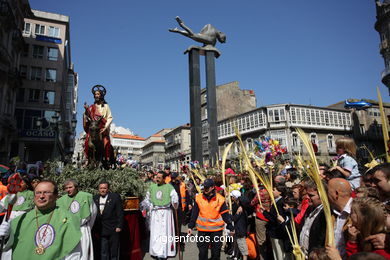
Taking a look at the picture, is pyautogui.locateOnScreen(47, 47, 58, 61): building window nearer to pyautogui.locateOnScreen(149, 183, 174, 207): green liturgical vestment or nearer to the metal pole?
the metal pole

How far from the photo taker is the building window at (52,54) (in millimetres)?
34312

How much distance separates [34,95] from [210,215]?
3403 cm

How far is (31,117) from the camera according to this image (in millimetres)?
30938

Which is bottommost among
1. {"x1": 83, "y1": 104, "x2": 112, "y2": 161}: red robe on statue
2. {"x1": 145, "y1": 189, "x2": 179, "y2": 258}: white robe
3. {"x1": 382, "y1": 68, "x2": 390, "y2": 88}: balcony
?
{"x1": 145, "y1": 189, "x2": 179, "y2": 258}: white robe

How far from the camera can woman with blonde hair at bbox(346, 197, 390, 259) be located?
2.11 meters

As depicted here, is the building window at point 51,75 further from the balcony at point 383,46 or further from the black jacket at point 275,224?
the balcony at point 383,46

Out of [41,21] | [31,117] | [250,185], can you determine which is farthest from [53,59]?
[250,185]

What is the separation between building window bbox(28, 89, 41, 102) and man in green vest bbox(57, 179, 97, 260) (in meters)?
32.6

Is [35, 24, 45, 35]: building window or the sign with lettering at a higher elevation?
[35, 24, 45, 35]: building window

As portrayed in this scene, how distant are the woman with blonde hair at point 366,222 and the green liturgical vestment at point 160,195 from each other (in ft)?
16.3

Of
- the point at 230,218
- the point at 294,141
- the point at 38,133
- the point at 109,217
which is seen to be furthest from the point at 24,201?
the point at 294,141

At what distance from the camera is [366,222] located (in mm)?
2148

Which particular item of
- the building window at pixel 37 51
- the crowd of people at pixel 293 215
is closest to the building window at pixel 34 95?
the building window at pixel 37 51

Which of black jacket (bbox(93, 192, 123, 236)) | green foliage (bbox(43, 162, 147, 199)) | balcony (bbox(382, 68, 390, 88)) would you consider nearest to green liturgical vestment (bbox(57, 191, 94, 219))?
black jacket (bbox(93, 192, 123, 236))
